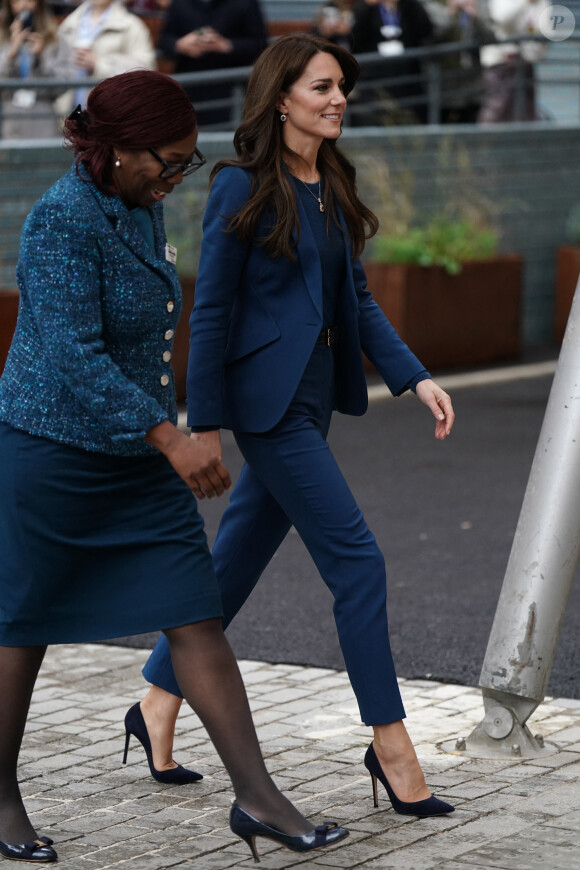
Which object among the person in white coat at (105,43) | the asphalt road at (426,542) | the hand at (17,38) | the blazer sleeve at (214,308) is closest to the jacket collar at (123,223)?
the blazer sleeve at (214,308)

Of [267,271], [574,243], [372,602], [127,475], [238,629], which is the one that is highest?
[267,271]

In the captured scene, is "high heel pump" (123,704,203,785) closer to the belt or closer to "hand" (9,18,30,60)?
the belt

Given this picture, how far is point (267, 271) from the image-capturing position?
4156 mm

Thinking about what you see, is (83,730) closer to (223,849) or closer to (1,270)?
(223,849)

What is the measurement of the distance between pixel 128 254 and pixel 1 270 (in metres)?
7.68

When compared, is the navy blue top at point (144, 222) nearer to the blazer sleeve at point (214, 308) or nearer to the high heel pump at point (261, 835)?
the blazer sleeve at point (214, 308)

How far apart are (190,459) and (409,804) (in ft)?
3.69

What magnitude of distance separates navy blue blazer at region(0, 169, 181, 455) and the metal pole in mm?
1355

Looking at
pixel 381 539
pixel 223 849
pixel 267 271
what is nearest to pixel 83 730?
pixel 223 849

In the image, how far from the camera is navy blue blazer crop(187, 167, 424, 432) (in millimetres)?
4117

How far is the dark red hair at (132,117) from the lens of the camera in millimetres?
3611

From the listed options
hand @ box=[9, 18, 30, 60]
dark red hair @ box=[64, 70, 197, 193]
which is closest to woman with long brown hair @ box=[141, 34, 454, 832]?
dark red hair @ box=[64, 70, 197, 193]

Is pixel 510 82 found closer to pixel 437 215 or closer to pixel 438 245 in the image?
pixel 437 215

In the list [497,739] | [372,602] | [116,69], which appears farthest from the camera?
[116,69]
